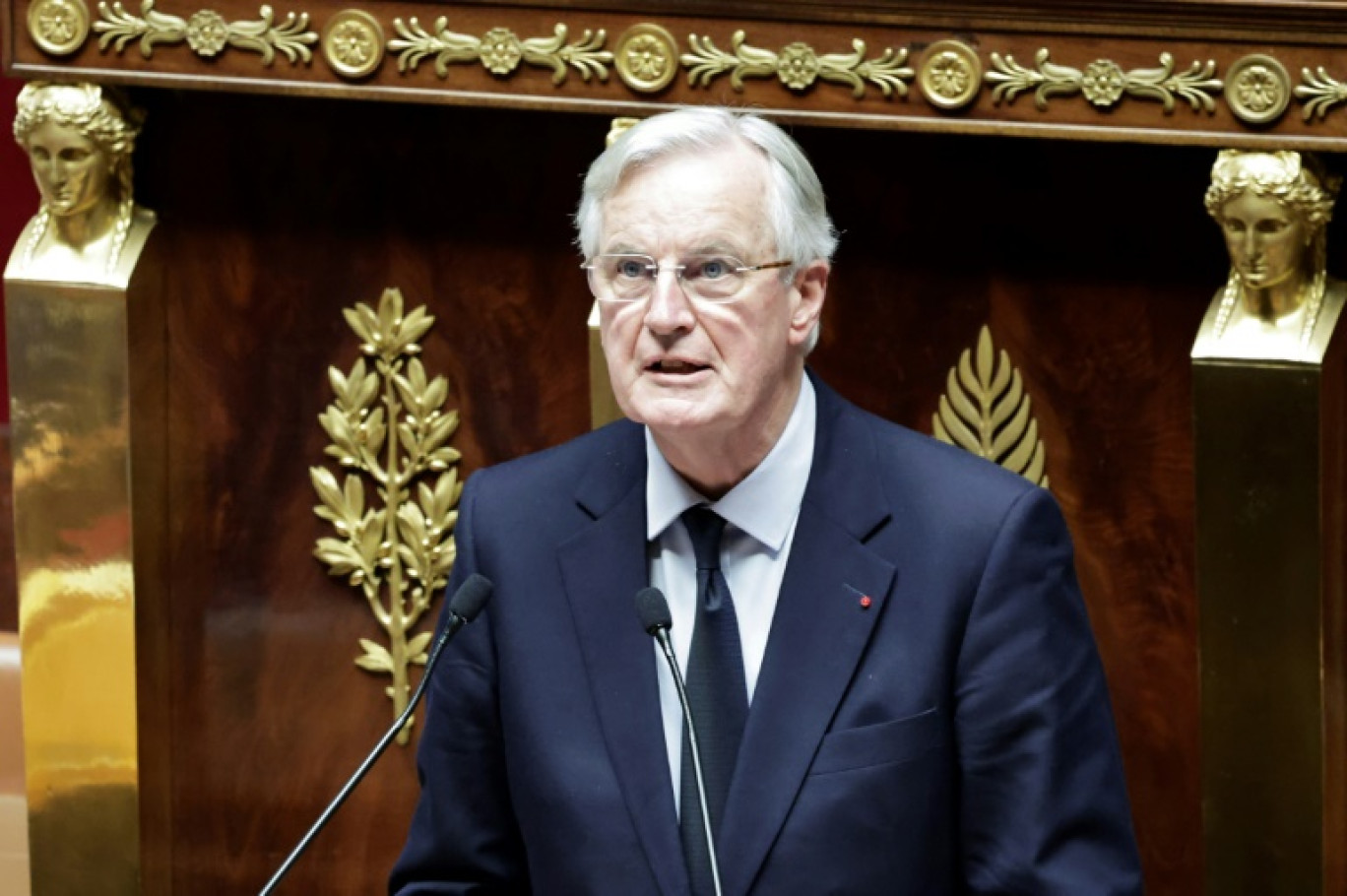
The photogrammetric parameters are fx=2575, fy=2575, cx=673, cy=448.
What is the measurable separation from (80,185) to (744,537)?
106 centimetres

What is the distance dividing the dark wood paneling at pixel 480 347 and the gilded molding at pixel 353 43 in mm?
161

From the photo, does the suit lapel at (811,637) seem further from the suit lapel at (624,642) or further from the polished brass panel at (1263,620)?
the polished brass panel at (1263,620)

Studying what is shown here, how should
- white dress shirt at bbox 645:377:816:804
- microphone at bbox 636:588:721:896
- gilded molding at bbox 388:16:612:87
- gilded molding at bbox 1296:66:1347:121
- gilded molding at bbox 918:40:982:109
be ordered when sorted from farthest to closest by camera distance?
gilded molding at bbox 388:16:612:87 < gilded molding at bbox 918:40:982:109 < gilded molding at bbox 1296:66:1347:121 < white dress shirt at bbox 645:377:816:804 < microphone at bbox 636:588:721:896

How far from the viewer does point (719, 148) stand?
215 cm

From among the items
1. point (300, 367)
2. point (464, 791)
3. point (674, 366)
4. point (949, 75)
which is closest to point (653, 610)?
point (674, 366)

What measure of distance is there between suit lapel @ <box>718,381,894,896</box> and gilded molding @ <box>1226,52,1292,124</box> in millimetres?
618

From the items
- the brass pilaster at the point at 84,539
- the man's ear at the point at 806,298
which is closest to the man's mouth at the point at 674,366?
the man's ear at the point at 806,298

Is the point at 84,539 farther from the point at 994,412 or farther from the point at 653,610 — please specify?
the point at 653,610

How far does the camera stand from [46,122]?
287cm

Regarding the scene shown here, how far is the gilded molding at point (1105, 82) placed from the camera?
8.52 feet

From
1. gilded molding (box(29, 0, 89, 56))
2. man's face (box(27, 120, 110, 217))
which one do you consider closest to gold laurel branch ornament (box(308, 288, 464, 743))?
man's face (box(27, 120, 110, 217))

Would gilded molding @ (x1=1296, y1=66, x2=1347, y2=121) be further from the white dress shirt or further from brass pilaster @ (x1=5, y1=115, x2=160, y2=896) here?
brass pilaster @ (x1=5, y1=115, x2=160, y2=896)

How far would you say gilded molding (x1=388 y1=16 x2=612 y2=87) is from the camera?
2762mm

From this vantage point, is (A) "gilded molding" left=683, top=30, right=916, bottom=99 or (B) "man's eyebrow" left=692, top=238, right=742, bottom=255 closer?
(B) "man's eyebrow" left=692, top=238, right=742, bottom=255
